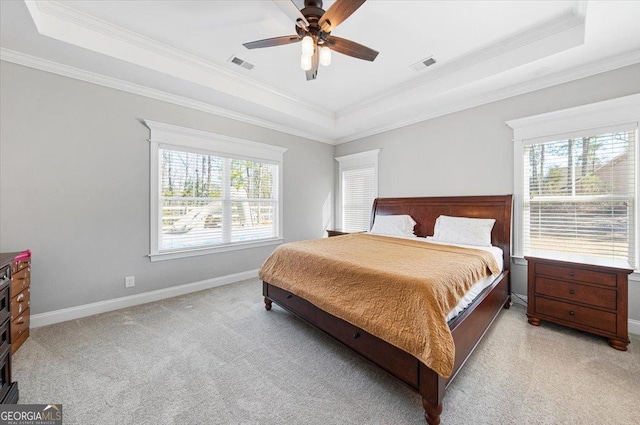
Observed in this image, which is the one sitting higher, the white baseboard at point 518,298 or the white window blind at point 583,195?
the white window blind at point 583,195

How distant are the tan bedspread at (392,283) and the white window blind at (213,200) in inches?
57.0

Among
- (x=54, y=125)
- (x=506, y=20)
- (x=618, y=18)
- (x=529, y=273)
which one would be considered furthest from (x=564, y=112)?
(x=54, y=125)

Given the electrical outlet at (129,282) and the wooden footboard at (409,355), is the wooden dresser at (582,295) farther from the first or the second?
the electrical outlet at (129,282)

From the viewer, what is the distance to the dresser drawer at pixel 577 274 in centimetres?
217

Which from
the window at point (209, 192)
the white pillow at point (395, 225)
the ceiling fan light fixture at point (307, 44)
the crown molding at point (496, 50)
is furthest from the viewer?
the white pillow at point (395, 225)

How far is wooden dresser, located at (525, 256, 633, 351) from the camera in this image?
6.94ft

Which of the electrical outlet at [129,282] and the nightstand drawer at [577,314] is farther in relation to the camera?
the electrical outlet at [129,282]

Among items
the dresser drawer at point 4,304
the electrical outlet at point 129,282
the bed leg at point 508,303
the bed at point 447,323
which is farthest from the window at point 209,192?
the bed leg at point 508,303

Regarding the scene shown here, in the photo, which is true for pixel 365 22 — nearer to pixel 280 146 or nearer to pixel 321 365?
pixel 280 146

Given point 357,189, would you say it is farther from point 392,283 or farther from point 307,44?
point 392,283

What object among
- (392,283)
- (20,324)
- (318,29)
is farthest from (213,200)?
(392,283)

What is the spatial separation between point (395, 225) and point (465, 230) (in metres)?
0.99

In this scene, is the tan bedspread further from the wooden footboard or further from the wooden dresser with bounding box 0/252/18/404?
the wooden dresser with bounding box 0/252/18/404

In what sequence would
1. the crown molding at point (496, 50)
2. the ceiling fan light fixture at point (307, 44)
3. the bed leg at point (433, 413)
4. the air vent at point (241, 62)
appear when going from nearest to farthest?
the bed leg at point (433, 413), the ceiling fan light fixture at point (307, 44), the crown molding at point (496, 50), the air vent at point (241, 62)
